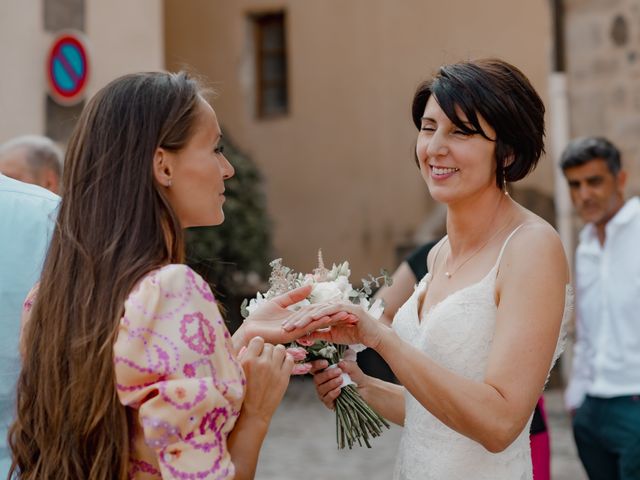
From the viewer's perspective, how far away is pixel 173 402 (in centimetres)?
215

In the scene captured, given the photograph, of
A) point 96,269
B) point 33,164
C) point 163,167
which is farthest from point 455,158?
point 33,164

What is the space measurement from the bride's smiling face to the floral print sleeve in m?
1.04

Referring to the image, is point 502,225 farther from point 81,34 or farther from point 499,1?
point 499,1

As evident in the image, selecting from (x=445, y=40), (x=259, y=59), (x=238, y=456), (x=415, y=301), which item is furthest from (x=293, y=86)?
(x=238, y=456)

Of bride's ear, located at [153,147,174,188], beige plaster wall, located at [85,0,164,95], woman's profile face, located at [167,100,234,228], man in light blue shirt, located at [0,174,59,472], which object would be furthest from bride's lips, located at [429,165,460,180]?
beige plaster wall, located at [85,0,164,95]

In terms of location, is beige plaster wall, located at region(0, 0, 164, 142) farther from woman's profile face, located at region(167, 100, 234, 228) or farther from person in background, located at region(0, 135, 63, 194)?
woman's profile face, located at region(167, 100, 234, 228)

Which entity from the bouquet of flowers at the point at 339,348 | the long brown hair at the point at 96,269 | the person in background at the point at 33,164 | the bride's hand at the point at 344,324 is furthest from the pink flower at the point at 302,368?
the person in background at the point at 33,164

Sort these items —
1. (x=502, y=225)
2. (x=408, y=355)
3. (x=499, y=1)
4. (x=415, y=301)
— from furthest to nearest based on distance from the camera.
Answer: (x=499, y=1)
(x=415, y=301)
(x=502, y=225)
(x=408, y=355)

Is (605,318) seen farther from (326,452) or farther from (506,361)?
(326,452)

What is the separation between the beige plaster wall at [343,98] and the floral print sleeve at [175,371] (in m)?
11.3

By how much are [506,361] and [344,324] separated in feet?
1.45

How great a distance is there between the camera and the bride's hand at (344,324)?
2715 millimetres

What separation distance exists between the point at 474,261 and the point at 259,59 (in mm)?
12904

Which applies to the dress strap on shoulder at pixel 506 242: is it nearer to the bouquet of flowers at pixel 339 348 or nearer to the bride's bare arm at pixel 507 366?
the bride's bare arm at pixel 507 366
